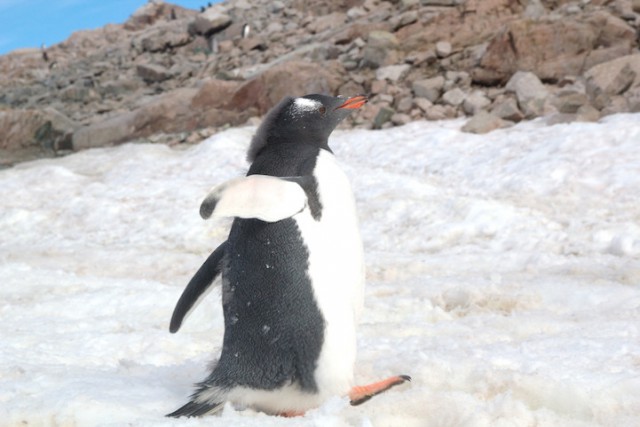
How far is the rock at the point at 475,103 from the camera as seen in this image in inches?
364

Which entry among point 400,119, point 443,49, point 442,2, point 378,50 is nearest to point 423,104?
point 400,119

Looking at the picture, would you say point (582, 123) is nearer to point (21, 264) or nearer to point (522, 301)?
point (522, 301)

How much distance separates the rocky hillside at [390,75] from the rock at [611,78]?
0.06 feet

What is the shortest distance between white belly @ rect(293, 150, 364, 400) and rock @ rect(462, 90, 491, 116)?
730 centimetres

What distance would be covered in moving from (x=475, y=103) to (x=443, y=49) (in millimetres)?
2260

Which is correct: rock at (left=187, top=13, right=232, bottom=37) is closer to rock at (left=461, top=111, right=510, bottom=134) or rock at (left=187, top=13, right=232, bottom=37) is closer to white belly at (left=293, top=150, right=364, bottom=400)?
rock at (left=461, top=111, right=510, bottom=134)

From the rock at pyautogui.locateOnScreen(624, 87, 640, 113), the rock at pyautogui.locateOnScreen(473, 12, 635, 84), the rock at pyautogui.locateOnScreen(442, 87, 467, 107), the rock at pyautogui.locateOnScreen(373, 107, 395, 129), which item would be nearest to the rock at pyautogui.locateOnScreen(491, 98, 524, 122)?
the rock at pyautogui.locateOnScreen(442, 87, 467, 107)

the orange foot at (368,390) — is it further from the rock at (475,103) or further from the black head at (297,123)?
the rock at (475,103)

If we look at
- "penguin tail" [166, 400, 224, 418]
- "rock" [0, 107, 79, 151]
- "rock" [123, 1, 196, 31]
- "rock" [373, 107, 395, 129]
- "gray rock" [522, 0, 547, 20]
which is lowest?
"penguin tail" [166, 400, 224, 418]

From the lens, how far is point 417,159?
8.16 m

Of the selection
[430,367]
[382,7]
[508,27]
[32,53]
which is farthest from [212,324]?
[32,53]

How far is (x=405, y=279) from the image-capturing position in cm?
497

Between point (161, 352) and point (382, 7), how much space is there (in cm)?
1291

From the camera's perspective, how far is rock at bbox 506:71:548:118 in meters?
8.55
